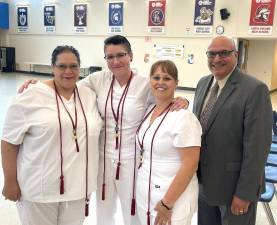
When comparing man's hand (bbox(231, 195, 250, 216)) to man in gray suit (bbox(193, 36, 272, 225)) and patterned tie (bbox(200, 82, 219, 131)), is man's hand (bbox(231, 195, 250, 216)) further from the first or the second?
patterned tie (bbox(200, 82, 219, 131))

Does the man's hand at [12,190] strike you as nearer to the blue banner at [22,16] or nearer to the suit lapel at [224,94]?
the suit lapel at [224,94]

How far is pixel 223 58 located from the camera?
1965 mm

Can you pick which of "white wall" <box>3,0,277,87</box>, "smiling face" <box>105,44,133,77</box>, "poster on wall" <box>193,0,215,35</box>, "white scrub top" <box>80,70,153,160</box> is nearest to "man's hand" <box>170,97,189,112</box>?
"white scrub top" <box>80,70,153,160</box>

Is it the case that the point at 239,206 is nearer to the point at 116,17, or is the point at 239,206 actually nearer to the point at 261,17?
the point at 261,17

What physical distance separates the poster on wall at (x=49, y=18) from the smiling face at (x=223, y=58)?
16814mm

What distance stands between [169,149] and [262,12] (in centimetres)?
1205

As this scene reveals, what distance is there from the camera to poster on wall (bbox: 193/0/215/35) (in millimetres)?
13070

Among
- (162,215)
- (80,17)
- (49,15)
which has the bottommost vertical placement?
(162,215)

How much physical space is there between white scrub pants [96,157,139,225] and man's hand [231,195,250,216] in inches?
28.4

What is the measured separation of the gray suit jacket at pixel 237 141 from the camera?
183 cm

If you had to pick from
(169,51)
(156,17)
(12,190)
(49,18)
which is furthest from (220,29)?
(12,190)

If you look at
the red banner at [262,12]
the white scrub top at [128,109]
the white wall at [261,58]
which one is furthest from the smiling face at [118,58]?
the white wall at [261,58]

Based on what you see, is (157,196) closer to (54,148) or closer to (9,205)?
(54,148)

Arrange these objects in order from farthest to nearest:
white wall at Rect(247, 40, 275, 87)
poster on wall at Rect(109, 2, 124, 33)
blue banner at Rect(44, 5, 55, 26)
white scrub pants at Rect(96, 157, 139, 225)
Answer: blue banner at Rect(44, 5, 55, 26) → poster on wall at Rect(109, 2, 124, 33) → white wall at Rect(247, 40, 275, 87) → white scrub pants at Rect(96, 157, 139, 225)
